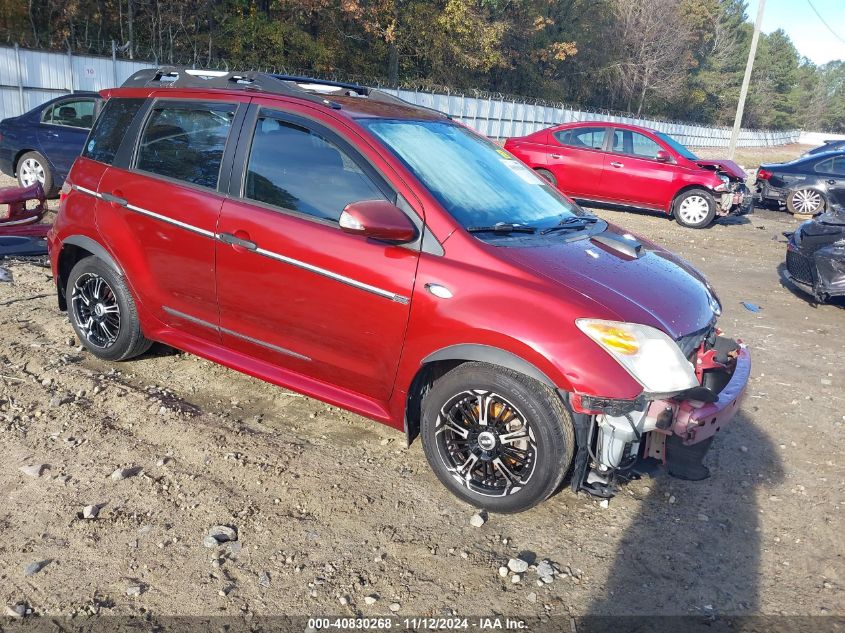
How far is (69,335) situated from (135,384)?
3.59 ft

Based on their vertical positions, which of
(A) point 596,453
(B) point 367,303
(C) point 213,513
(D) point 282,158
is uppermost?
(D) point 282,158

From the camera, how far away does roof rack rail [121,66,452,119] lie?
4.08 meters

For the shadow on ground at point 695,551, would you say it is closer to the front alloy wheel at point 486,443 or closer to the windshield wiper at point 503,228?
the front alloy wheel at point 486,443

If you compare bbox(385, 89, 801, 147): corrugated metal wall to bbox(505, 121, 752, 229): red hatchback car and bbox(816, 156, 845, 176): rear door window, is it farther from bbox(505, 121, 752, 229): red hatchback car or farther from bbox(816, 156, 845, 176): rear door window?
bbox(816, 156, 845, 176): rear door window

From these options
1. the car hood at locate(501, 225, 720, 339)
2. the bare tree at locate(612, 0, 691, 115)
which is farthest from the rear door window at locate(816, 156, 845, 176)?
the bare tree at locate(612, 0, 691, 115)

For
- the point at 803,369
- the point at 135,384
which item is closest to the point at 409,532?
the point at 135,384

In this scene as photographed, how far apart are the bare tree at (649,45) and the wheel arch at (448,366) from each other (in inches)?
2374

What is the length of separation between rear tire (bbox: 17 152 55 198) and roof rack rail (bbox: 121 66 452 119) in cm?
668

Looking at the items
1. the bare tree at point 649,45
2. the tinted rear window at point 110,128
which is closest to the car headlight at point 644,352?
the tinted rear window at point 110,128

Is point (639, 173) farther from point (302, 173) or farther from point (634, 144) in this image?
point (302, 173)

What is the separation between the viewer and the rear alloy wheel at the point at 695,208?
1290 cm

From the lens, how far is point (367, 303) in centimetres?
356

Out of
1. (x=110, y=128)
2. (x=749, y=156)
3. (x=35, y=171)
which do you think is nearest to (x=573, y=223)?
(x=110, y=128)

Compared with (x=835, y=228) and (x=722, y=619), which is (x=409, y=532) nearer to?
(x=722, y=619)
